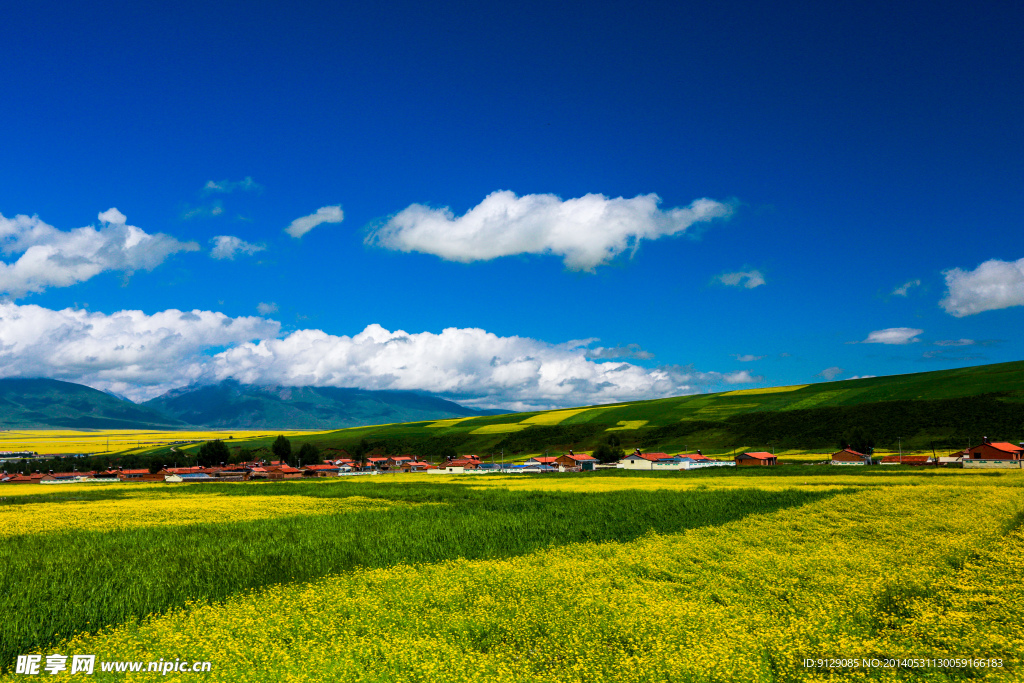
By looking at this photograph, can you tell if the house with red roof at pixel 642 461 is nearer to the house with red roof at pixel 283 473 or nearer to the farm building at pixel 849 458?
the farm building at pixel 849 458

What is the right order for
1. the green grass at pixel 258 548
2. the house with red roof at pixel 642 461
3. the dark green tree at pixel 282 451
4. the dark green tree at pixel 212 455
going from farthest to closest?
the dark green tree at pixel 282 451 < the dark green tree at pixel 212 455 < the house with red roof at pixel 642 461 < the green grass at pixel 258 548

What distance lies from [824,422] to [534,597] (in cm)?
15589

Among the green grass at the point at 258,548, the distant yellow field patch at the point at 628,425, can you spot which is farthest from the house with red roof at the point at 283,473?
the distant yellow field patch at the point at 628,425

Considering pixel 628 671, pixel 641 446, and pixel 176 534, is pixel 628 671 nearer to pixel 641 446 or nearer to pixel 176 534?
pixel 176 534

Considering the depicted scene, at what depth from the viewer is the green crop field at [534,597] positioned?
10883mm

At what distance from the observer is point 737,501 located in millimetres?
35625

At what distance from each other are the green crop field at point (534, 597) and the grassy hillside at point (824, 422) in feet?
387

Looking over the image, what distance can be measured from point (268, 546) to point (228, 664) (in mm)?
11683

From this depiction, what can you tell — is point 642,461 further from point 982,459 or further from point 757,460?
point 982,459

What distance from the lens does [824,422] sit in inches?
5763

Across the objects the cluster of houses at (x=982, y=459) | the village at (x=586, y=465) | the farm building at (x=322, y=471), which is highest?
the cluster of houses at (x=982, y=459)

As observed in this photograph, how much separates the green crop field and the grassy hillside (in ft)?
387

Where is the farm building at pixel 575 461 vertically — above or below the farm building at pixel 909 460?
below

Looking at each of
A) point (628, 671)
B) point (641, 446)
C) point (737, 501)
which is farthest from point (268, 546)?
point (641, 446)
